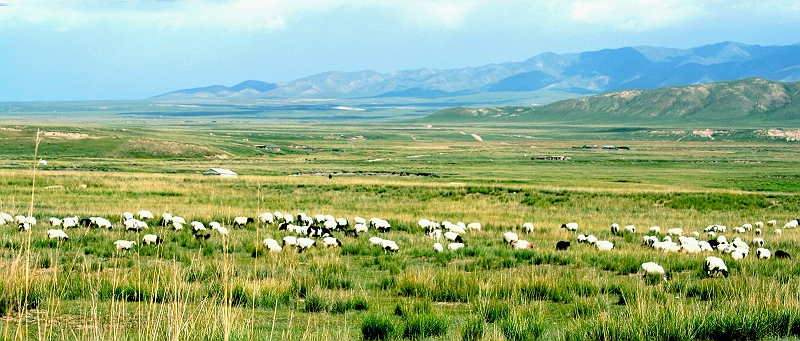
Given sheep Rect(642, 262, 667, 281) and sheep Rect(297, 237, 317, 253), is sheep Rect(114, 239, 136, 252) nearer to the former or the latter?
sheep Rect(297, 237, 317, 253)

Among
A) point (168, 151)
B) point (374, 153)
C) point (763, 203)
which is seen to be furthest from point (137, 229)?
point (374, 153)

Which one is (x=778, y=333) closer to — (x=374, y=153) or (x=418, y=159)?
(x=418, y=159)

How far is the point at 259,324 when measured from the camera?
8414 mm

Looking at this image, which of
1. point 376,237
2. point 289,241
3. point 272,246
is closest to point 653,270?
point 376,237

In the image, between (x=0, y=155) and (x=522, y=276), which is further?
(x=0, y=155)

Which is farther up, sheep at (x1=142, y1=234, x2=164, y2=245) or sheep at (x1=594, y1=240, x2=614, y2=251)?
sheep at (x1=142, y1=234, x2=164, y2=245)

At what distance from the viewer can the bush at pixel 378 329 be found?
311 inches

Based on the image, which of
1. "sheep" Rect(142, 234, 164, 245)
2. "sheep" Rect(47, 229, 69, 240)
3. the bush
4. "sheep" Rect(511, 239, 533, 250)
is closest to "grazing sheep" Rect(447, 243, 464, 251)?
"sheep" Rect(511, 239, 533, 250)

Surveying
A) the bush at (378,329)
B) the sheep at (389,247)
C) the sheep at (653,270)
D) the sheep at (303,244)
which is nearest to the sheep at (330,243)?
the sheep at (303,244)

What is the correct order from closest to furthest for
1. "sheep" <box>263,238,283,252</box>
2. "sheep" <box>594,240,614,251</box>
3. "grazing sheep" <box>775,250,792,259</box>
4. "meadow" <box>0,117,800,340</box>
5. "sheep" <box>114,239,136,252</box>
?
"meadow" <box>0,117,800,340</box> → "sheep" <box>114,239,136,252</box> → "sheep" <box>263,238,283,252</box> → "grazing sheep" <box>775,250,792,259</box> → "sheep" <box>594,240,614,251</box>

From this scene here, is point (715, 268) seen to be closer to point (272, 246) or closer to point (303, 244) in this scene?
point (303, 244)

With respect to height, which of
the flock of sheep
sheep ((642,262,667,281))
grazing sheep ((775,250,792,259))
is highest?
sheep ((642,262,667,281))

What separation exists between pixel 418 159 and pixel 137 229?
256 feet

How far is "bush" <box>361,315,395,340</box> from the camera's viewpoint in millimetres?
7896
